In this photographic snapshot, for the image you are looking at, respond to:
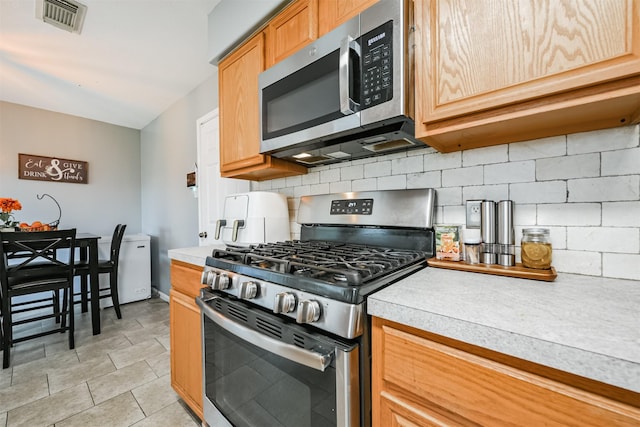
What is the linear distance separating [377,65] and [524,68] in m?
0.46

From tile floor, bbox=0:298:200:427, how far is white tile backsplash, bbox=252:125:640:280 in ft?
6.28

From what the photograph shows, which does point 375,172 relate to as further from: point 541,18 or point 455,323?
point 455,323

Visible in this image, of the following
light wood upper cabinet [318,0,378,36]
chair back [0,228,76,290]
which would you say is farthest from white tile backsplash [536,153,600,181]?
chair back [0,228,76,290]

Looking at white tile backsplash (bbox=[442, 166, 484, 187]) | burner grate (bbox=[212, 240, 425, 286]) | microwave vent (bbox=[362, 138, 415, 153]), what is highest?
microwave vent (bbox=[362, 138, 415, 153])

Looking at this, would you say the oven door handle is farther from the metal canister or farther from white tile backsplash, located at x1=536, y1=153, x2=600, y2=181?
white tile backsplash, located at x1=536, y1=153, x2=600, y2=181

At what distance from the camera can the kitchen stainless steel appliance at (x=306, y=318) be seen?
71cm

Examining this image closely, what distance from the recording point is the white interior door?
248 cm

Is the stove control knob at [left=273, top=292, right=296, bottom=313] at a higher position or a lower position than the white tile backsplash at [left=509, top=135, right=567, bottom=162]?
lower

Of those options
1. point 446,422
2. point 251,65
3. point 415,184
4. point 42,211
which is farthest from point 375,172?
point 42,211

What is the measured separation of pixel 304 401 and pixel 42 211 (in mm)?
4419

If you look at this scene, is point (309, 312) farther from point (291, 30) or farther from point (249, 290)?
point (291, 30)

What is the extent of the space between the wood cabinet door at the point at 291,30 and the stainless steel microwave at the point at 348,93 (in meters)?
0.09

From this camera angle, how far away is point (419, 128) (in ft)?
3.14

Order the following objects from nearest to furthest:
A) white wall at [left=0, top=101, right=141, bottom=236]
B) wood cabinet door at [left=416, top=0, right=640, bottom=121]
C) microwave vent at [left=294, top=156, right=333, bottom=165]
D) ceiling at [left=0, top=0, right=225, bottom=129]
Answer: wood cabinet door at [left=416, top=0, right=640, bottom=121]
microwave vent at [left=294, top=156, right=333, bottom=165]
ceiling at [left=0, top=0, right=225, bottom=129]
white wall at [left=0, top=101, right=141, bottom=236]
